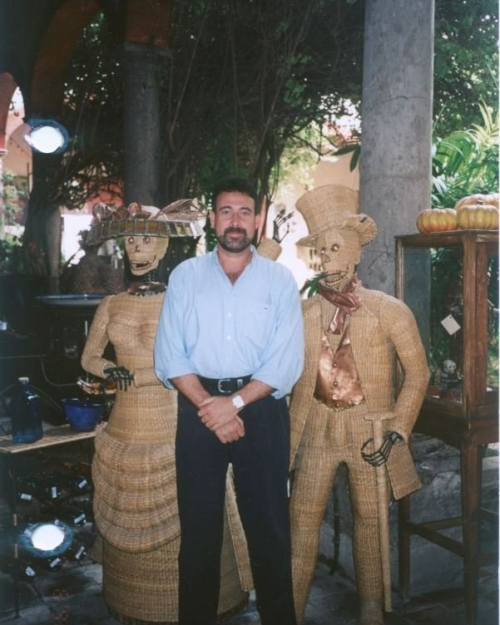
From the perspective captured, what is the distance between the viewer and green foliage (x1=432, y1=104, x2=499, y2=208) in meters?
4.66

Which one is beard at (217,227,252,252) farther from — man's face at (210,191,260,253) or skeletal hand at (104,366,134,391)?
skeletal hand at (104,366,134,391)

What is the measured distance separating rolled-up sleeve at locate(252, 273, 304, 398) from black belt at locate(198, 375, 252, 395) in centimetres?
7

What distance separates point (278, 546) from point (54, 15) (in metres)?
9.47

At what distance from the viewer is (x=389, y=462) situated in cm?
324

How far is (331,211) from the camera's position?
10.6 ft

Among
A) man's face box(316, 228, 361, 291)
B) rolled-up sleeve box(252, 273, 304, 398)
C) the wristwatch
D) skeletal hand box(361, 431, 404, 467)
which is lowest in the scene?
skeletal hand box(361, 431, 404, 467)

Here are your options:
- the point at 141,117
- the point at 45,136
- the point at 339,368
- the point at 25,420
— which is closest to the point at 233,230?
the point at 339,368

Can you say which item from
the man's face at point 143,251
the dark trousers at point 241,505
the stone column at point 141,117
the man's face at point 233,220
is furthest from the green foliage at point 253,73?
the dark trousers at point 241,505

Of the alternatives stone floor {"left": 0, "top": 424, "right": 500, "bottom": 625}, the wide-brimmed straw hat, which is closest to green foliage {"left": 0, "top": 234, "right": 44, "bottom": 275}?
stone floor {"left": 0, "top": 424, "right": 500, "bottom": 625}

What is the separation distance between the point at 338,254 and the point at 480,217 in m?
0.78

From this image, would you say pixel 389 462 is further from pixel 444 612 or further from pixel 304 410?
pixel 444 612

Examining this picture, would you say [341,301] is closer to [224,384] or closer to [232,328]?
[232,328]

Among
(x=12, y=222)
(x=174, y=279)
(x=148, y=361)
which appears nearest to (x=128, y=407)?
(x=148, y=361)

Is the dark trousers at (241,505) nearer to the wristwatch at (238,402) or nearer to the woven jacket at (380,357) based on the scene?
the wristwatch at (238,402)
